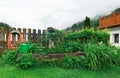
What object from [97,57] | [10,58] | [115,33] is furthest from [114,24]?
[10,58]

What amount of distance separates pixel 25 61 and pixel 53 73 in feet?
3.55

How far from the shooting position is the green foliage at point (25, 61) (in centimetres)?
843

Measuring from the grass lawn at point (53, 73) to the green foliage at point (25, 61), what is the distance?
0.19m

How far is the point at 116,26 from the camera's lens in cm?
2506

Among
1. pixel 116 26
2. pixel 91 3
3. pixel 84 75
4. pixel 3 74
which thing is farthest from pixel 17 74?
pixel 91 3

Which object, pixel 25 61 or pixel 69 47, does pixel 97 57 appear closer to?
pixel 69 47

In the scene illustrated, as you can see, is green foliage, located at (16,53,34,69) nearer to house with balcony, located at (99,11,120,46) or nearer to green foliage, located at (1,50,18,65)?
green foliage, located at (1,50,18,65)

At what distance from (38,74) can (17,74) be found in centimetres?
63

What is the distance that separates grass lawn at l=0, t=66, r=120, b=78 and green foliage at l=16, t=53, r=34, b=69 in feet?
0.62

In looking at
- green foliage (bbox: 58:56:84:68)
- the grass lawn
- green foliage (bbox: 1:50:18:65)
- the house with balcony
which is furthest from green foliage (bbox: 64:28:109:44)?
the house with balcony

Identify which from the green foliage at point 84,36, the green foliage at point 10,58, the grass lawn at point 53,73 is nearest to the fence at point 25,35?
the green foliage at point 84,36

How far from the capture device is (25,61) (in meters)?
8.45

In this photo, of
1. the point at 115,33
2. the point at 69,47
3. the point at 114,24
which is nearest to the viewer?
the point at 69,47

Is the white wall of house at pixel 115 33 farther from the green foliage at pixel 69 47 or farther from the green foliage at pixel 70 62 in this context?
the green foliage at pixel 70 62
